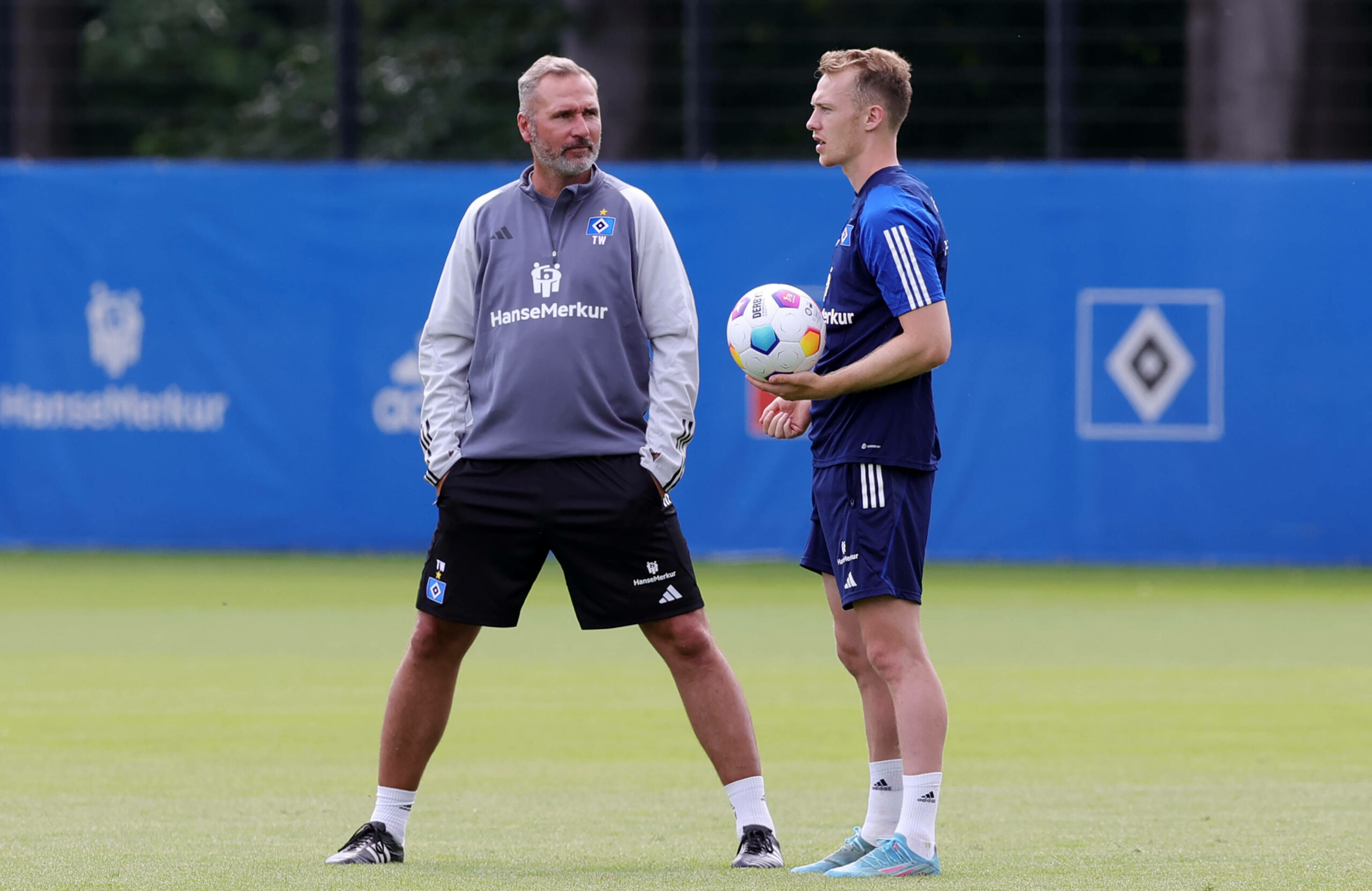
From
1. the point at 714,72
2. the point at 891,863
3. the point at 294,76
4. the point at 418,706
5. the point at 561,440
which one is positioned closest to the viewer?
the point at 891,863

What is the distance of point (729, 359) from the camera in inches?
612

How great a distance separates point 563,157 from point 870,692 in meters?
1.70

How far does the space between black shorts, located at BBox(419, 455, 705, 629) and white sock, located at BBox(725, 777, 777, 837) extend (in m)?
0.51

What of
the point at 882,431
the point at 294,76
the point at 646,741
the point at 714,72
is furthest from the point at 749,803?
the point at 294,76

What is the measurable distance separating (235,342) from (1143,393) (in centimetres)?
689

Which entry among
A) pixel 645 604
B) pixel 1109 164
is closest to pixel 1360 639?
pixel 1109 164

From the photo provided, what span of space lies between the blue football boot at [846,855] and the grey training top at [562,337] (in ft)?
3.58

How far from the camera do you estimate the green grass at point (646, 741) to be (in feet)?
19.2

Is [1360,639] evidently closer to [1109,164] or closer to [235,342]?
[1109,164]

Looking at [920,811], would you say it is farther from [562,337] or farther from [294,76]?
[294,76]

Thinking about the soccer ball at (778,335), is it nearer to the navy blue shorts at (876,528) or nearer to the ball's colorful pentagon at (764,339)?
the ball's colorful pentagon at (764,339)

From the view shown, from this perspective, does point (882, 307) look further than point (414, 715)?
No

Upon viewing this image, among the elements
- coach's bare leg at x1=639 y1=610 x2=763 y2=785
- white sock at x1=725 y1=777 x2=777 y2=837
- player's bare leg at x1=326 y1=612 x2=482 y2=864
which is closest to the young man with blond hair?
white sock at x1=725 y1=777 x2=777 y2=837

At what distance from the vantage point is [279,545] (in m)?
16.4
